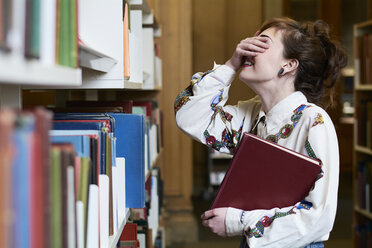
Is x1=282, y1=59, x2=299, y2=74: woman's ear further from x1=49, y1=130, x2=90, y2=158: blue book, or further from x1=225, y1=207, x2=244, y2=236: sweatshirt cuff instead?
x1=49, y1=130, x2=90, y2=158: blue book

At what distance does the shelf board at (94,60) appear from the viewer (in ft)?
2.91

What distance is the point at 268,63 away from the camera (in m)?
1.46

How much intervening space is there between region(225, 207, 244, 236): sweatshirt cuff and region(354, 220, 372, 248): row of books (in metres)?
2.00

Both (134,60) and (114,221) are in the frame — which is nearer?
(114,221)

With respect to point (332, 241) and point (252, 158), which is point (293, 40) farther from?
point (332, 241)

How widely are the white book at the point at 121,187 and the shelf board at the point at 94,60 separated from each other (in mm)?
245

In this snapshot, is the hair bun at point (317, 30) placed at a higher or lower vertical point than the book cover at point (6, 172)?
higher

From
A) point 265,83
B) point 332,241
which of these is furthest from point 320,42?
point 332,241

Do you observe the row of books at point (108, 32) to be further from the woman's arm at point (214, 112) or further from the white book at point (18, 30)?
the white book at point (18, 30)

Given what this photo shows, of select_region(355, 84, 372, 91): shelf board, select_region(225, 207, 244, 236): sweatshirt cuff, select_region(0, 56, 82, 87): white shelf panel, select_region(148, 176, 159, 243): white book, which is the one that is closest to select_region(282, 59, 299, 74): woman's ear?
select_region(225, 207, 244, 236): sweatshirt cuff

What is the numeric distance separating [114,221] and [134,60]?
59cm

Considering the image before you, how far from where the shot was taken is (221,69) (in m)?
1.63

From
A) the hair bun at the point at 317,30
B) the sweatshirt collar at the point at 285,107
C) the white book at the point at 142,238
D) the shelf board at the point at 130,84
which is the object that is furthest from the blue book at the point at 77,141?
the white book at the point at 142,238

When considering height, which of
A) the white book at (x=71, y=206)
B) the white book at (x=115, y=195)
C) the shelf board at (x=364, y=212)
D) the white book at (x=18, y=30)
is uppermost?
the white book at (x=18, y=30)
